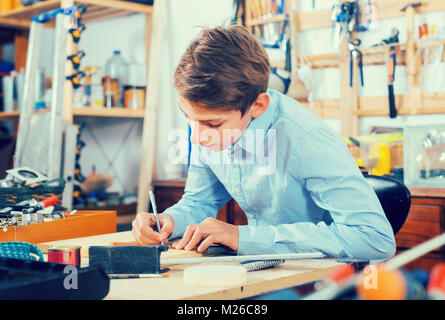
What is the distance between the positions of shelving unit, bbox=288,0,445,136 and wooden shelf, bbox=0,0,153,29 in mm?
947

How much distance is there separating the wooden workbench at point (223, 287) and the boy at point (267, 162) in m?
0.10

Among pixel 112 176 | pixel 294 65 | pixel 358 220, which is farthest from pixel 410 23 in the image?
pixel 112 176

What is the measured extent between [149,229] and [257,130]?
334 millimetres

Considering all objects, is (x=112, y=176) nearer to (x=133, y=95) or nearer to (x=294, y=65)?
(x=133, y=95)

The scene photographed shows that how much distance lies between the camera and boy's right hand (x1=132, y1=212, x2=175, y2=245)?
1139 mm

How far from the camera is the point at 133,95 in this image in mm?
3070

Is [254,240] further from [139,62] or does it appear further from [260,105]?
[139,62]

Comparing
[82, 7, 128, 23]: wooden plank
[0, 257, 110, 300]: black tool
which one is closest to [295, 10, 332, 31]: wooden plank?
[82, 7, 128, 23]: wooden plank

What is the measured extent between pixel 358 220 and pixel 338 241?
0.06 m

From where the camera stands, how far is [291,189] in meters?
1.22

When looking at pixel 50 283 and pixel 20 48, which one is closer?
pixel 50 283

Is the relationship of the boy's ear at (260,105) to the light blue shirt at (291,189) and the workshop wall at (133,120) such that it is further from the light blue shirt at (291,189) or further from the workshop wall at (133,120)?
the workshop wall at (133,120)

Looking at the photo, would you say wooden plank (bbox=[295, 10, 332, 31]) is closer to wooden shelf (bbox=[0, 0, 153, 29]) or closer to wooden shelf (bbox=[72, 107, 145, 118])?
wooden shelf (bbox=[0, 0, 153, 29])

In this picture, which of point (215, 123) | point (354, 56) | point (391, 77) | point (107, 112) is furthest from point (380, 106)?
point (215, 123)
